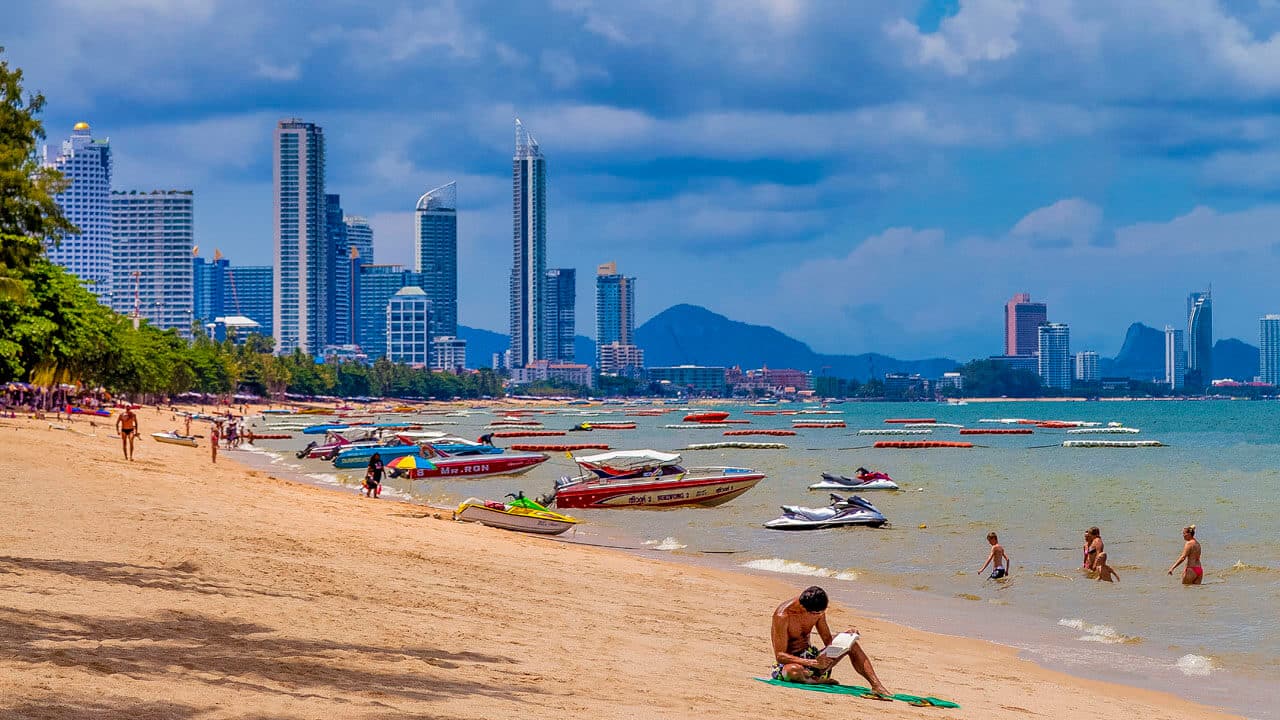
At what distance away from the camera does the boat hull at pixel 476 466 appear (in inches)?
2103

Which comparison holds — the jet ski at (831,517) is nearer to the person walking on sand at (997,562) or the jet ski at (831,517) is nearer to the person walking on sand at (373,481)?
the person walking on sand at (997,562)

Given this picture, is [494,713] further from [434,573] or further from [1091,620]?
[1091,620]

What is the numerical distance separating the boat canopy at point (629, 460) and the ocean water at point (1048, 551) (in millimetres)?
2347

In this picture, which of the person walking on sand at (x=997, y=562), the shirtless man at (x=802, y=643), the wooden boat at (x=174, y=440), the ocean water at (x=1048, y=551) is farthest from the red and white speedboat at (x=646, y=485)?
the wooden boat at (x=174, y=440)

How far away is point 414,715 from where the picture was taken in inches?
396

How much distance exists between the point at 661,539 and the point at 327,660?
22.0 meters

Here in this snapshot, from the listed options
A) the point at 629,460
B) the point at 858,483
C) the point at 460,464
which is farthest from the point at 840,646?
the point at 460,464

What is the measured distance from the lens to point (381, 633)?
13789mm

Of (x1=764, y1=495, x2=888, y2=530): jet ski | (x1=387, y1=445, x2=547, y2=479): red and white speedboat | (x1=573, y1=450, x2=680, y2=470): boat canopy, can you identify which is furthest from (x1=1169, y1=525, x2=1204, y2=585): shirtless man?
(x1=387, y1=445, x2=547, y2=479): red and white speedboat

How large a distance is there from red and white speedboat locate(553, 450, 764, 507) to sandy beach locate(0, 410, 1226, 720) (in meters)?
15.0

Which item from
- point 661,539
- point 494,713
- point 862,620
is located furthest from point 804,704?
point 661,539

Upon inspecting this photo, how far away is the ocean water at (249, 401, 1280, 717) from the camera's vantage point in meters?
19.2

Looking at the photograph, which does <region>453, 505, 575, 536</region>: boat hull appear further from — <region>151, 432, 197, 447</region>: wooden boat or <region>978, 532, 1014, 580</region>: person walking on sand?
<region>151, 432, 197, 447</region>: wooden boat

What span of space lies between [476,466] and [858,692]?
42898 mm
